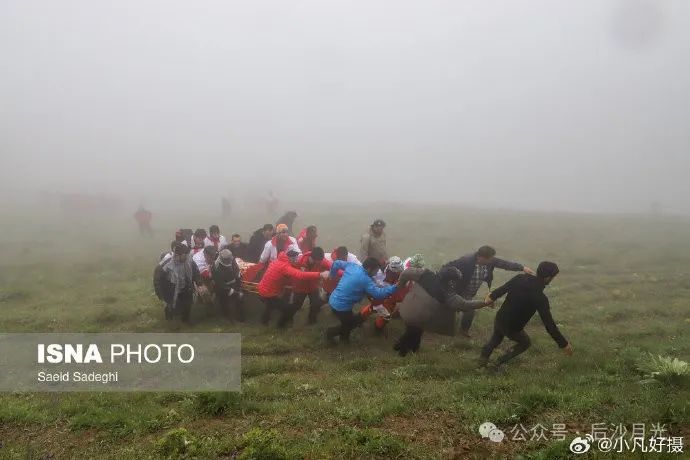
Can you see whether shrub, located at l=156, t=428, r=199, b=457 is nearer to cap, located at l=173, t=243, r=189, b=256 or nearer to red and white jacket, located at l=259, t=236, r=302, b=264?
cap, located at l=173, t=243, r=189, b=256

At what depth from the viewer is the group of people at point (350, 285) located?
399 inches

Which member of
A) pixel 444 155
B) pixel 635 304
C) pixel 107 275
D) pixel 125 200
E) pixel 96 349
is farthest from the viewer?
pixel 444 155

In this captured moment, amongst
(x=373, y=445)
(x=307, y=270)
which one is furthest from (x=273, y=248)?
(x=373, y=445)

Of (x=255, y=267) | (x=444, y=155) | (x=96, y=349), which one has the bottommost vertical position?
(x=96, y=349)

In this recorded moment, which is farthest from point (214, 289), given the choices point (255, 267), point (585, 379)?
point (585, 379)

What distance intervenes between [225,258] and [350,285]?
4348mm

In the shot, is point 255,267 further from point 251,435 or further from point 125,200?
point 125,200

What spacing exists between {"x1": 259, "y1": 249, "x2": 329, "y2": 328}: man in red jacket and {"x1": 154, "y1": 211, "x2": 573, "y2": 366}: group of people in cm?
3

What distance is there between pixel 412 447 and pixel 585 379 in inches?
184

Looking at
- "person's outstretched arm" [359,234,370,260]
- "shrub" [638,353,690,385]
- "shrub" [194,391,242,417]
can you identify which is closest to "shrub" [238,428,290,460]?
"shrub" [194,391,242,417]

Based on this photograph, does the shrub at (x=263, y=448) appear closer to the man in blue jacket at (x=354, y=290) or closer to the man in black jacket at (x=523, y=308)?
the man in blue jacket at (x=354, y=290)

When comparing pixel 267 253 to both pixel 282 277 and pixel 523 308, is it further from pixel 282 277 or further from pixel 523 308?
pixel 523 308

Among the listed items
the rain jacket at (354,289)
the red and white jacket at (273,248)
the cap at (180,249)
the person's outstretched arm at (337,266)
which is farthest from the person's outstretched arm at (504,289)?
the cap at (180,249)

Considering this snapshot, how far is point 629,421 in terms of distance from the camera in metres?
7.44
